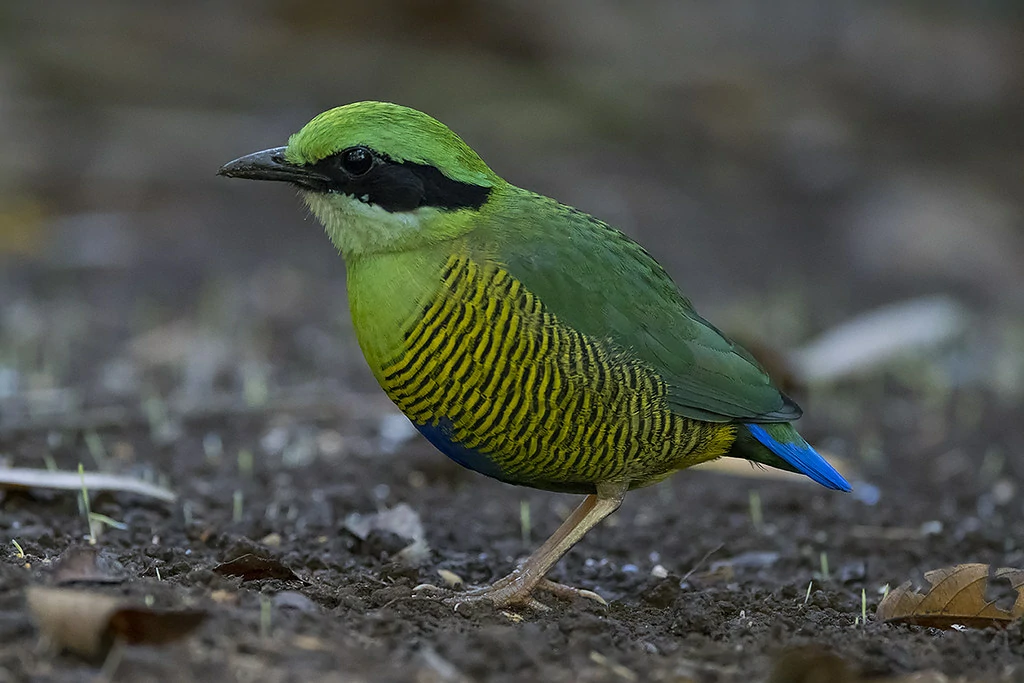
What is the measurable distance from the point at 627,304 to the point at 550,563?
81 centimetres

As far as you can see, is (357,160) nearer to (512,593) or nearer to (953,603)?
(512,593)

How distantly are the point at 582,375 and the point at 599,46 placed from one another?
26.6 ft

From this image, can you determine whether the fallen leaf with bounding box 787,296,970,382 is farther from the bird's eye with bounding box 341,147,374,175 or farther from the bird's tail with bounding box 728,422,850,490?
the bird's eye with bounding box 341,147,374,175

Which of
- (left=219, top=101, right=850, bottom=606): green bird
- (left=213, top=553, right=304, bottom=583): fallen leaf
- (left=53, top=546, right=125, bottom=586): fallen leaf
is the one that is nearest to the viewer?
(left=53, top=546, right=125, bottom=586): fallen leaf

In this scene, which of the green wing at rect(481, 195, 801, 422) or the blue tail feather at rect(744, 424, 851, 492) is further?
the blue tail feather at rect(744, 424, 851, 492)

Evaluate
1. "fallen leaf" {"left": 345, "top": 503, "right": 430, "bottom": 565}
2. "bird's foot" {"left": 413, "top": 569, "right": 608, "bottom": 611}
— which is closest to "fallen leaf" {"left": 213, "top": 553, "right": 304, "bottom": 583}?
"bird's foot" {"left": 413, "top": 569, "right": 608, "bottom": 611}

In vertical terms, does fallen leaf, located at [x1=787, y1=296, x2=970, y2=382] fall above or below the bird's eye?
above

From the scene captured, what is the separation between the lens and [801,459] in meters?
4.20

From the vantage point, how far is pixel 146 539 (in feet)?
13.8

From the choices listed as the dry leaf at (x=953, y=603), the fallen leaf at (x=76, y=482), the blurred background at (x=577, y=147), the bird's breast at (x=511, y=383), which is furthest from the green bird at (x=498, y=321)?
the blurred background at (x=577, y=147)

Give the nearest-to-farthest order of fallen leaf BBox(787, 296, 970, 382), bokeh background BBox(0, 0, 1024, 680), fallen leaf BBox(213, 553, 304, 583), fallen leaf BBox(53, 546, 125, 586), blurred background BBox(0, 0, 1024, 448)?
1. fallen leaf BBox(53, 546, 125, 586)
2. fallen leaf BBox(213, 553, 304, 583)
3. bokeh background BBox(0, 0, 1024, 680)
4. fallen leaf BBox(787, 296, 970, 382)
5. blurred background BBox(0, 0, 1024, 448)

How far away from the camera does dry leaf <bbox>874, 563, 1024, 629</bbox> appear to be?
3639 millimetres

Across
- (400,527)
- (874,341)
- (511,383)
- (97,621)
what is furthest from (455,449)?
(874,341)

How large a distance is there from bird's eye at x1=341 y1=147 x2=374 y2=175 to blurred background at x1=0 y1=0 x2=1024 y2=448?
11.2 feet
